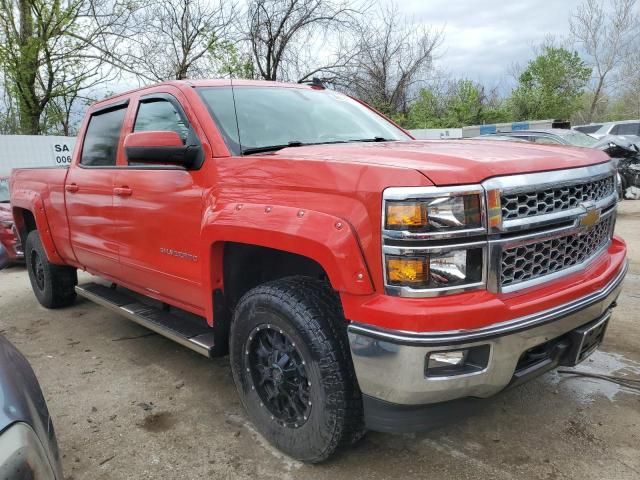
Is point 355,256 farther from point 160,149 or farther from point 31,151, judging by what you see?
point 31,151

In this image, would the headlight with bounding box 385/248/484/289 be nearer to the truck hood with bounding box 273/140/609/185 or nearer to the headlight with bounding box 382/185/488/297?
the headlight with bounding box 382/185/488/297

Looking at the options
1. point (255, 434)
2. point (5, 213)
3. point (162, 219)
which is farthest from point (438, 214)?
point (5, 213)

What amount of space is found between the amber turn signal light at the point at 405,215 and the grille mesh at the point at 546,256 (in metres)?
0.39

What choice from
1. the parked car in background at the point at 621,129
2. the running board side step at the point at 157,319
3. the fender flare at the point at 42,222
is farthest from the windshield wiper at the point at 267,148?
the parked car in background at the point at 621,129

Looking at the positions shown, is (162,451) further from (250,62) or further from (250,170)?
(250,62)

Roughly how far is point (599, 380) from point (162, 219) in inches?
115

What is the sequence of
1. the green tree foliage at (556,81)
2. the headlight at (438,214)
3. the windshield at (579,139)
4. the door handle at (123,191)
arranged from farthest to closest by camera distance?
1. the green tree foliage at (556,81)
2. the windshield at (579,139)
3. the door handle at (123,191)
4. the headlight at (438,214)

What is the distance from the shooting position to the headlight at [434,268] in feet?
6.55

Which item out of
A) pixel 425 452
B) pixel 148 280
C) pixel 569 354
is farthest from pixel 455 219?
pixel 148 280

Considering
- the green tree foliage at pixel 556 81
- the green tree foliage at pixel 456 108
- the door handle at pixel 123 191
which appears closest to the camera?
the door handle at pixel 123 191

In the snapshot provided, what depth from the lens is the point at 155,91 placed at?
3537mm

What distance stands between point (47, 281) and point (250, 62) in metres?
15.1

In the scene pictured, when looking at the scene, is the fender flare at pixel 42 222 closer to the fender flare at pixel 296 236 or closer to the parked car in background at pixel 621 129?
the fender flare at pixel 296 236

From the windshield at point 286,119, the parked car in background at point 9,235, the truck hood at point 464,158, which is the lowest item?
the parked car in background at point 9,235
